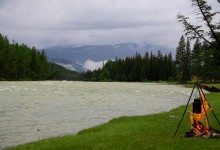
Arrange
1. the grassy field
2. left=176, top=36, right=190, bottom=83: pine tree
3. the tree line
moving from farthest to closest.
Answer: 1. the tree line
2. left=176, top=36, right=190, bottom=83: pine tree
3. the grassy field

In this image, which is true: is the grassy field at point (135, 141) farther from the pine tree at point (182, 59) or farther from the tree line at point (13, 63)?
the tree line at point (13, 63)

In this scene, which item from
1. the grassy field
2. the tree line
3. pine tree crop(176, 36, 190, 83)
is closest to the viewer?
the grassy field

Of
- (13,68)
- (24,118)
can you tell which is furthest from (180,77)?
(24,118)

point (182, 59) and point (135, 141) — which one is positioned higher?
point (182, 59)

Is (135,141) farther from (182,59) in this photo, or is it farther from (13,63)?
(13,63)

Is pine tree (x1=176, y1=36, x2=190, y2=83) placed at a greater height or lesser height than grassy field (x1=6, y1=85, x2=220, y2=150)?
greater

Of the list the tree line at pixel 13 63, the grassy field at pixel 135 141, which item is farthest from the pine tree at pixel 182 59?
the grassy field at pixel 135 141

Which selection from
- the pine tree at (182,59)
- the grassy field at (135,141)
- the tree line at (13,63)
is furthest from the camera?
the tree line at (13,63)

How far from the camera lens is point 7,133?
29.0 metres

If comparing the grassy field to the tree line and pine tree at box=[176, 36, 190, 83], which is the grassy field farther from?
the tree line

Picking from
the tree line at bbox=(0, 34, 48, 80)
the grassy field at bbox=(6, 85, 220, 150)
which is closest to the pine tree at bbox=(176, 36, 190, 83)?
the tree line at bbox=(0, 34, 48, 80)

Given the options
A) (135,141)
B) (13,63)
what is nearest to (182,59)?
(13,63)

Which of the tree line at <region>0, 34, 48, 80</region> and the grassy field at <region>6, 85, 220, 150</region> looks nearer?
the grassy field at <region>6, 85, 220, 150</region>

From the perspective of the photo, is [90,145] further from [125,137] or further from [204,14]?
[204,14]
